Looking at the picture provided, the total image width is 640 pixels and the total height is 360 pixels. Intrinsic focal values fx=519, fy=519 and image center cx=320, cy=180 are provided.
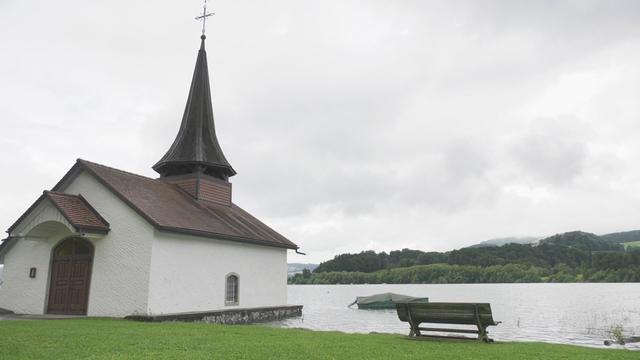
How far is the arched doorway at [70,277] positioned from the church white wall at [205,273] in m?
3.11

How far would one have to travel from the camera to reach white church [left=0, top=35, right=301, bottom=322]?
19953 millimetres

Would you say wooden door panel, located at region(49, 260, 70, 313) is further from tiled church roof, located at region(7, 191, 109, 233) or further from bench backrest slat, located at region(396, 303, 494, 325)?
bench backrest slat, located at region(396, 303, 494, 325)

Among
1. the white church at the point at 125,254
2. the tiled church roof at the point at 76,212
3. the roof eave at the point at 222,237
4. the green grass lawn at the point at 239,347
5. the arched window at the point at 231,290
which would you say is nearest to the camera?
the green grass lawn at the point at 239,347

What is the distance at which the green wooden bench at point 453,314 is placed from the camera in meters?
12.4

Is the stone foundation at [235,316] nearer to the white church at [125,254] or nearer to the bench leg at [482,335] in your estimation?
the white church at [125,254]

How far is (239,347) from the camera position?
35.6ft

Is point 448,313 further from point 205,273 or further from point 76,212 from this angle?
point 76,212

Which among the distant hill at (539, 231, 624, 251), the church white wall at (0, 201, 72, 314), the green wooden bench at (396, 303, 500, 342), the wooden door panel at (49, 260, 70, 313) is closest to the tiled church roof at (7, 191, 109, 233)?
the church white wall at (0, 201, 72, 314)

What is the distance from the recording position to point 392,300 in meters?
48.4

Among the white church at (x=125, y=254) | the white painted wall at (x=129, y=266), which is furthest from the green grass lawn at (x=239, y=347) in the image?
the white church at (x=125, y=254)

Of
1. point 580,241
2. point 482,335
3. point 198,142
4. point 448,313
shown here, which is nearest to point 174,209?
point 198,142

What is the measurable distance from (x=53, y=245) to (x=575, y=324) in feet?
89.4

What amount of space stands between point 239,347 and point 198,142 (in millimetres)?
20683

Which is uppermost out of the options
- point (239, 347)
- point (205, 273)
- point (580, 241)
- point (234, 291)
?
point (580, 241)
